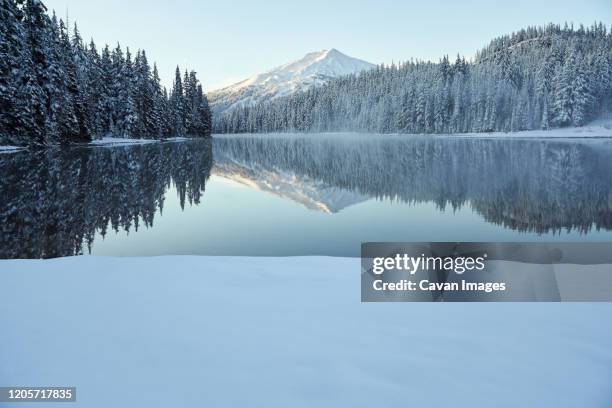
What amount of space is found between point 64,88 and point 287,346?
38.0m

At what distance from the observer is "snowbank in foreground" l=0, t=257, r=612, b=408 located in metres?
2.78

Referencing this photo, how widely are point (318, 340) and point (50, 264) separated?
13.7 ft

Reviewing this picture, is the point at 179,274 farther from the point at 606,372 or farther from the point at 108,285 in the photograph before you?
the point at 606,372

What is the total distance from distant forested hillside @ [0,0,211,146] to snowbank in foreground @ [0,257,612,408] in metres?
27.5

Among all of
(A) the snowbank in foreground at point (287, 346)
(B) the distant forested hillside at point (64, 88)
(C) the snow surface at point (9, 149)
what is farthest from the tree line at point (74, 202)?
(B) the distant forested hillside at point (64, 88)

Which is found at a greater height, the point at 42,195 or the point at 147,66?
the point at 147,66

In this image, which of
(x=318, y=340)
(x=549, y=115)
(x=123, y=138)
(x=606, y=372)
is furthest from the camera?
(x=549, y=115)

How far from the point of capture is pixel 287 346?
335 cm

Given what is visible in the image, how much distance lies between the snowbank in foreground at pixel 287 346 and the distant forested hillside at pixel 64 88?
27458 millimetres

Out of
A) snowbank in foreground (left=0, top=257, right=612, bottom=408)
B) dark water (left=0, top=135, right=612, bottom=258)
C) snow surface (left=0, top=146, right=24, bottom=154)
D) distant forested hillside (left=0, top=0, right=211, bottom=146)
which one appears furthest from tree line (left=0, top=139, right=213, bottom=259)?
distant forested hillside (left=0, top=0, right=211, bottom=146)

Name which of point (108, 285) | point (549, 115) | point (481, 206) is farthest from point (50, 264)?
point (549, 115)

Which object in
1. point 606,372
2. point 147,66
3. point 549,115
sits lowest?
point 606,372

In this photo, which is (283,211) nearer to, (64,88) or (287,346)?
(287,346)

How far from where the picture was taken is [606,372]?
2.98m
